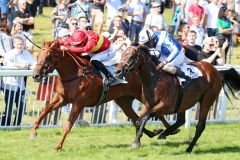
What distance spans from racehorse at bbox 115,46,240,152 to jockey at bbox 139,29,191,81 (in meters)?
0.10

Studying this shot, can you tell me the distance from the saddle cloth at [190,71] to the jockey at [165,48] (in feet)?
0.43

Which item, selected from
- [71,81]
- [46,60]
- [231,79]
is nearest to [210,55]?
[231,79]

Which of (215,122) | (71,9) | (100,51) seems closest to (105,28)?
(71,9)

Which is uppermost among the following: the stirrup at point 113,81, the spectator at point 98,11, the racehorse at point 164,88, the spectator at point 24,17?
the racehorse at point 164,88

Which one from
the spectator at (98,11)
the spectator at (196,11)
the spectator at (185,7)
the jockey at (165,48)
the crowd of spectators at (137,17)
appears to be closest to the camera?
the jockey at (165,48)

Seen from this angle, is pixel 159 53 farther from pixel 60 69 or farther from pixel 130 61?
pixel 60 69

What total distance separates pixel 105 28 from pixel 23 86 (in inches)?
452

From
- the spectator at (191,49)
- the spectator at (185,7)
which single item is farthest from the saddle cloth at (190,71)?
the spectator at (185,7)

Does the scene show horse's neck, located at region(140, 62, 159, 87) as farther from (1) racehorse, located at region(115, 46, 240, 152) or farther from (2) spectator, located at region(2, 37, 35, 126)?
(2) spectator, located at region(2, 37, 35, 126)

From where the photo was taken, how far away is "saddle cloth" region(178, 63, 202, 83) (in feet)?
40.9

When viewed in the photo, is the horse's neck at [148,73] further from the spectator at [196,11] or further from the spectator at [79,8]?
the spectator at [196,11]

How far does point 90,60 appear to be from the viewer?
13039 millimetres

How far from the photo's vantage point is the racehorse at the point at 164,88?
38.9 feet

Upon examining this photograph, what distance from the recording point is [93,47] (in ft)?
41.9
